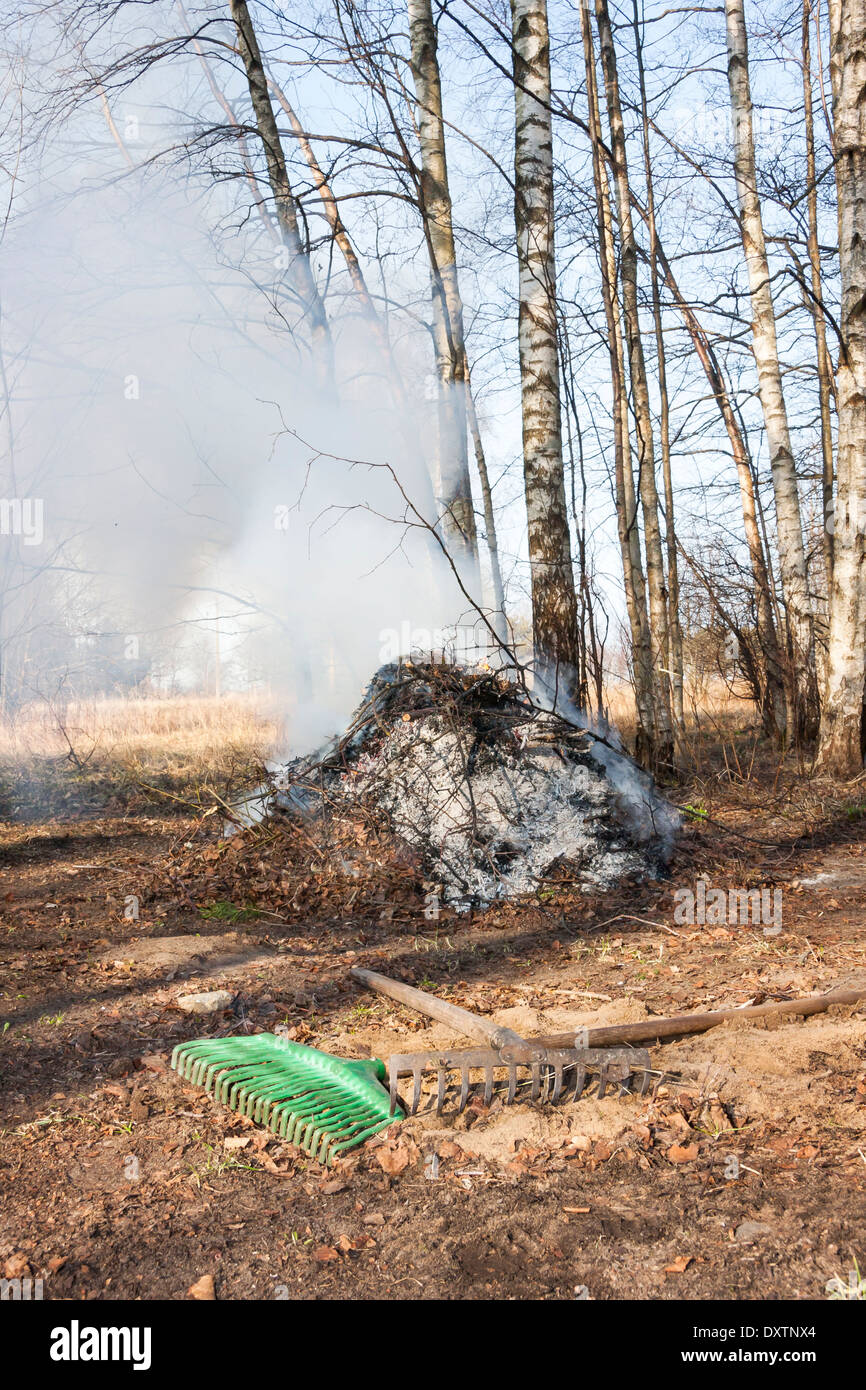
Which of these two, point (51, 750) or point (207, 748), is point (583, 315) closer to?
point (207, 748)

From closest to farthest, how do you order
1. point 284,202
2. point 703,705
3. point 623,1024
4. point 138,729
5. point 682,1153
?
point 682,1153
point 623,1024
point 284,202
point 703,705
point 138,729

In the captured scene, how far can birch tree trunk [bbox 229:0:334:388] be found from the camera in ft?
37.4

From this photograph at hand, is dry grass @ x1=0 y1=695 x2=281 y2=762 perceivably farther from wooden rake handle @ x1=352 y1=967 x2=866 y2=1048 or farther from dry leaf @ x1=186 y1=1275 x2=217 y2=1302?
dry leaf @ x1=186 y1=1275 x2=217 y2=1302

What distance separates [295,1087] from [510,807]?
347 centimetres

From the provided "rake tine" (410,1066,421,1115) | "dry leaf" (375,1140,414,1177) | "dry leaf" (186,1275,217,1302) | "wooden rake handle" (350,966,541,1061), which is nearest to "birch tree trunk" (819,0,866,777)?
"wooden rake handle" (350,966,541,1061)

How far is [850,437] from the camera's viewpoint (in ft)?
30.5

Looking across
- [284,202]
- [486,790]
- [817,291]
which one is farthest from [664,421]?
[486,790]

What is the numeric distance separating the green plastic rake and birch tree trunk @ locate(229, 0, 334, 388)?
9592 mm

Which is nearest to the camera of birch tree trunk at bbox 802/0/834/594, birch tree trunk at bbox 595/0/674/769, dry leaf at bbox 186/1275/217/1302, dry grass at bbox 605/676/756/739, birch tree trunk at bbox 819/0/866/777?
dry leaf at bbox 186/1275/217/1302

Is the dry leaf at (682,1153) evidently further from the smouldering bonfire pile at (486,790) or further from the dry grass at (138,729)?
the dry grass at (138,729)

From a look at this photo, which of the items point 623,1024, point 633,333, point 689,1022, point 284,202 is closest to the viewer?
point 623,1024

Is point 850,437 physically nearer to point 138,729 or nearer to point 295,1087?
point 295,1087

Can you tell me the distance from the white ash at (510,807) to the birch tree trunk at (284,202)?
663cm

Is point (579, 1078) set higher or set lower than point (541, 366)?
lower
